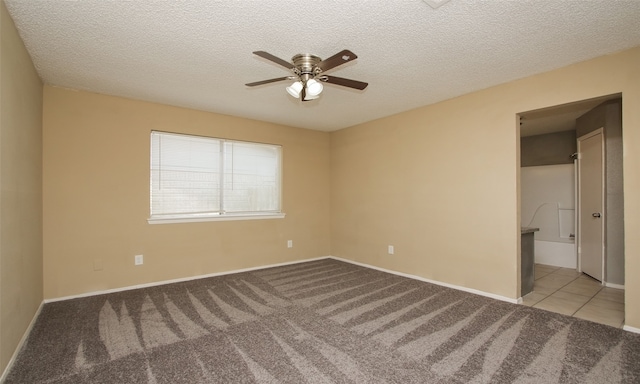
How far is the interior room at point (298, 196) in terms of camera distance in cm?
203

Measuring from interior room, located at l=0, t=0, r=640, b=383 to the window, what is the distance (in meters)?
0.08

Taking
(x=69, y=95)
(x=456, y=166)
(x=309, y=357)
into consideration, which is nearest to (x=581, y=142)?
(x=456, y=166)

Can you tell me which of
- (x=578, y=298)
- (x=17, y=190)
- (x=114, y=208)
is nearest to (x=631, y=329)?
(x=578, y=298)

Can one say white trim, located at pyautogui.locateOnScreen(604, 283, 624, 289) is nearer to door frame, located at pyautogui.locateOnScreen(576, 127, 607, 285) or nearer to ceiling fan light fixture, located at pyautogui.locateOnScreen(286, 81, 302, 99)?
door frame, located at pyautogui.locateOnScreen(576, 127, 607, 285)

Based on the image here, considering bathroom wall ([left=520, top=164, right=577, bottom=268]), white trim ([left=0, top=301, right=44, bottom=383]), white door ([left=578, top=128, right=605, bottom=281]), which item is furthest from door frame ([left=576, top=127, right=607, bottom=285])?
white trim ([left=0, top=301, right=44, bottom=383])

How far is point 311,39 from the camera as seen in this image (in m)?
2.32

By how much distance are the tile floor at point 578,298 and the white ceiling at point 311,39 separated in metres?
2.45

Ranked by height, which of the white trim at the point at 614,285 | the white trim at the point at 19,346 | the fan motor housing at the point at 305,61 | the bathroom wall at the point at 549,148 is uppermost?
the fan motor housing at the point at 305,61

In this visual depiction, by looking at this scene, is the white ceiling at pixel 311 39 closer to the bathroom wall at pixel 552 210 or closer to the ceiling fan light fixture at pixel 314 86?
the ceiling fan light fixture at pixel 314 86

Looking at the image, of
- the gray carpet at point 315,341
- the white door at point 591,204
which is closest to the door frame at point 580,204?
the white door at point 591,204

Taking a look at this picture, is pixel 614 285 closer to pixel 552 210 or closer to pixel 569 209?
pixel 569 209

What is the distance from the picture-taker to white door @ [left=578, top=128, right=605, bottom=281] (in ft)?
12.9

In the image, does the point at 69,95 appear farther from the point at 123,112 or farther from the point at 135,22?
the point at 135,22

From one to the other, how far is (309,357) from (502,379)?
127cm
